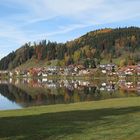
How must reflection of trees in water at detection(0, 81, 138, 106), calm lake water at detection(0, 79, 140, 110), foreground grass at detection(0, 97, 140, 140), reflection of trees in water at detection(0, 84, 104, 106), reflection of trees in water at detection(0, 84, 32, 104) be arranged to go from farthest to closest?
reflection of trees in water at detection(0, 84, 32, 104) < reflection of trees in water at detection(0, 81, 138, 106) < reflection of trees in water at detection(0, 84, 104, 106) < calm lake water at detection(0, 79, 140, 110) < foreground grass at detection(0, 97, 140, 140)

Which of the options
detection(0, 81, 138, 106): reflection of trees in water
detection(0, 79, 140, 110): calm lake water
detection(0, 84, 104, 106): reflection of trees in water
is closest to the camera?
detection(0, 79, 140, 110): calm lake water

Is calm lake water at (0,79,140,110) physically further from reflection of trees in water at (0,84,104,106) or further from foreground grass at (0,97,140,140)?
foreground grass at (0,97,140,140)

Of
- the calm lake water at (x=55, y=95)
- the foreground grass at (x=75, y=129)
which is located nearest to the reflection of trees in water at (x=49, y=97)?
the calm lake water at (x=55, y=95)

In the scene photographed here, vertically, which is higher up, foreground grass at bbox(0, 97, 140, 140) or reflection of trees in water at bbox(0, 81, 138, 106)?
foreground grass at bbox(0, 97, 140, 140)

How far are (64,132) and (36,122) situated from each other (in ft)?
14.3

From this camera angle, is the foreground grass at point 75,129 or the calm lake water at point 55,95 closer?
the foreground grass at point 75,129

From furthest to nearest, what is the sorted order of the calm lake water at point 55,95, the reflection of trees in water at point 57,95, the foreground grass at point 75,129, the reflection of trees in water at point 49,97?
1. the reflection of trees in water at point 57,95
2. the reflection of trees in water at point 49,97
3. the calm lake water at point 55,95
4. the foreground grass at point 75,129

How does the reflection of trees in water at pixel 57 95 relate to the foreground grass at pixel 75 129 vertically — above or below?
below

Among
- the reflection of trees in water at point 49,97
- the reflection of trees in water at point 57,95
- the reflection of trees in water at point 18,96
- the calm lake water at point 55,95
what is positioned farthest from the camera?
the reflection of trees in water at point 18,96

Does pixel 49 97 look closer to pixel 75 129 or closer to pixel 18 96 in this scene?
pixel 18 96

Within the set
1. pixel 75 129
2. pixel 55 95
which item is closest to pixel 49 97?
pixel 55 95

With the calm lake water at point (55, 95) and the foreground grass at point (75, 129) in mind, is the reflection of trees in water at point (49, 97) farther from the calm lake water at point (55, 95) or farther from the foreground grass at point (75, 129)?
the foreground grass at point (75, 129)

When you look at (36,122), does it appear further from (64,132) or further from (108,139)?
(108,139)

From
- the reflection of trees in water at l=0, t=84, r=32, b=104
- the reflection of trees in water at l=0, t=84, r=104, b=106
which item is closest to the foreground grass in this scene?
the reflection of trees in water at l=0, t=84, r=104, b=106
